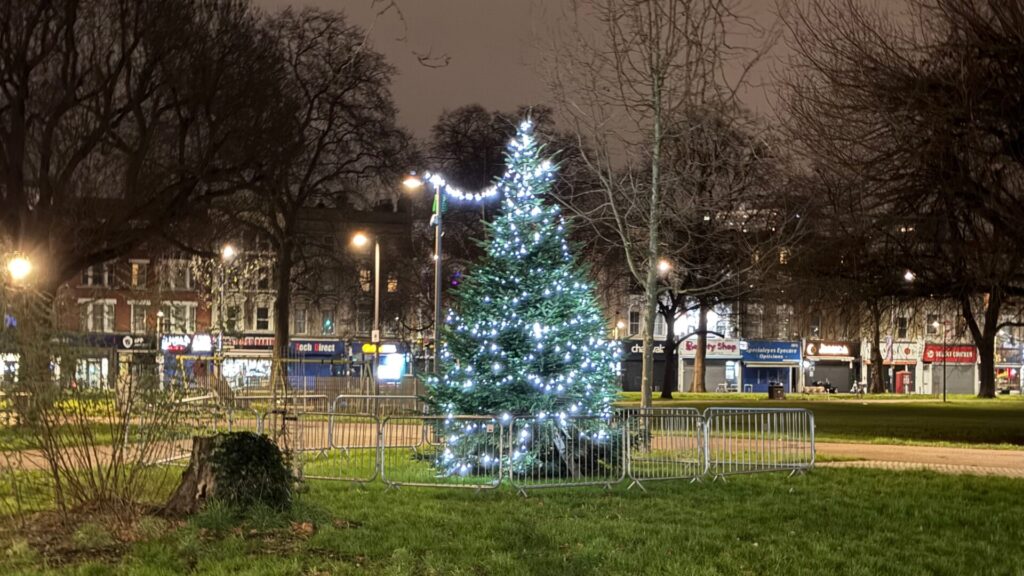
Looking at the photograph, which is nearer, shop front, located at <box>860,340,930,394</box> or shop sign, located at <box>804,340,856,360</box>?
shop sign, located at <box>804,340,856,360</box>

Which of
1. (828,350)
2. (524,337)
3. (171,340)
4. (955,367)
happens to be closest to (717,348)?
(828,350)

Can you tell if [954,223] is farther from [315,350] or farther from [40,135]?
[315,350]

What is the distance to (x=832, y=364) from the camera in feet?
261

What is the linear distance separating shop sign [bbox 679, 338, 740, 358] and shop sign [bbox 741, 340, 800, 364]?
0.85 meters

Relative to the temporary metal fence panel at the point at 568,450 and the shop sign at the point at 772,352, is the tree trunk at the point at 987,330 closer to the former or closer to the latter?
the temporary metal fence panel at the point at 568,450

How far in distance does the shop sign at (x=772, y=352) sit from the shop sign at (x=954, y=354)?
11198 mm

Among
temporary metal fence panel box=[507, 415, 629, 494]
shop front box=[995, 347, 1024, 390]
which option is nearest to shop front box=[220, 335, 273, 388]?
temporary metal fence panel box=[507, 415, 629, 494]

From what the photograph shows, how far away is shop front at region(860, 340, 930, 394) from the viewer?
78938 millimetres

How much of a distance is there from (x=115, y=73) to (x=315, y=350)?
47622 mm

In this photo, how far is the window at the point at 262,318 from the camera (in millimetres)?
71250

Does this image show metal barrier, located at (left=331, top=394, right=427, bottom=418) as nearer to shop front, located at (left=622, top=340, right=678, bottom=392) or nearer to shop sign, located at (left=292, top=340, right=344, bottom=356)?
shop sign, located at (left=292, top=340, right=344, bottom=356)

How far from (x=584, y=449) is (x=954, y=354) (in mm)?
75249

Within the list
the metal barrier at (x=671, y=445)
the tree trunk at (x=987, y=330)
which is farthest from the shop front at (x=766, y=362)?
the metal barrier at (x=671, y=445)

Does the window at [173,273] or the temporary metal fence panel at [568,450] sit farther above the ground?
the window at [173,273]
